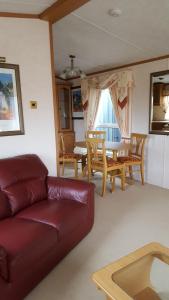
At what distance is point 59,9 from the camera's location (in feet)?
6.99

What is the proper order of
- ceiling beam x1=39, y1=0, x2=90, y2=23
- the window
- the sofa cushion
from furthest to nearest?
the window < ceiling beam x1=39, y1=0, x2=90, y2=23 < the sofa cushion

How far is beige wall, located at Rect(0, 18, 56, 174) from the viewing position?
2.33 metres

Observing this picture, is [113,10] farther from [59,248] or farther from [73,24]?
[59,248]

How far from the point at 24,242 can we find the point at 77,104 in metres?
4.42

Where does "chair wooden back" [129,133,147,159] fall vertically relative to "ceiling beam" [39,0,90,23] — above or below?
→ below

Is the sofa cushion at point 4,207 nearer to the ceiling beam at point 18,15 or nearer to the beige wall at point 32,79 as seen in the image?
the beige wall at point 32,79

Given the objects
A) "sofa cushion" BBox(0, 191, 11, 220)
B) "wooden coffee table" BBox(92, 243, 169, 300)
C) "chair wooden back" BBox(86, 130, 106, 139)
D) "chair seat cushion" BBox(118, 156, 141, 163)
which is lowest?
"wooden coffee table" BBox(92, 243, 169, 300)

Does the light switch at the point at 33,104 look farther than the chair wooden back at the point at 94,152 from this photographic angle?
No

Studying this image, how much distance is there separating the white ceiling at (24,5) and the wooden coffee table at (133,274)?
232cm

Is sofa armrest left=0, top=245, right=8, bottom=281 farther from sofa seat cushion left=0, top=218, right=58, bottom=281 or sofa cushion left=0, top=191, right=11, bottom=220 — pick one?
sofa cushion left=0, top=191, right=11, bottom=220

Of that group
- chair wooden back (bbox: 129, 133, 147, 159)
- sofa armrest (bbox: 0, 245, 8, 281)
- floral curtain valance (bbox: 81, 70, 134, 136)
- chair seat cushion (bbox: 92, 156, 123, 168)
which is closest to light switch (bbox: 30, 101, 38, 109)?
chair seat cushion (bbox: 92, 156, 123, 168)

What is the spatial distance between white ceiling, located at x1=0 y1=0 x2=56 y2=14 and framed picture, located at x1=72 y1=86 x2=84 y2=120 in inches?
121

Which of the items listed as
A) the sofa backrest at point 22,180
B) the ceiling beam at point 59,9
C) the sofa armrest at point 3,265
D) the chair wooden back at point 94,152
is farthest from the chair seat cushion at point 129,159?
the sofa armrest at point 3,265

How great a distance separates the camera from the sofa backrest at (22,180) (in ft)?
6.63
